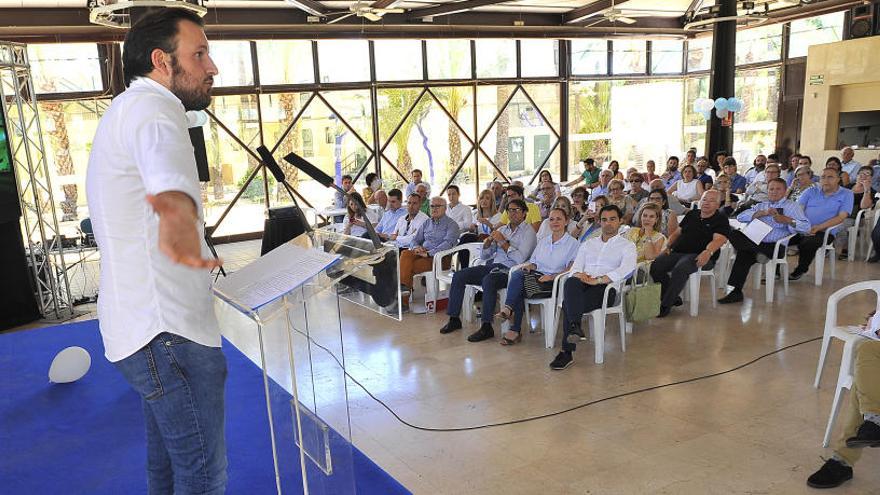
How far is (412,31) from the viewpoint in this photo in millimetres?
9555

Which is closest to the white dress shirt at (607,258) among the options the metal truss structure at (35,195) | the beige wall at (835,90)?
the metal truss structure at (35,195)

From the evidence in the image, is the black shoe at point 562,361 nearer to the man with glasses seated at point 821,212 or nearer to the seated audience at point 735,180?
the man with glasses seated at point 821,212

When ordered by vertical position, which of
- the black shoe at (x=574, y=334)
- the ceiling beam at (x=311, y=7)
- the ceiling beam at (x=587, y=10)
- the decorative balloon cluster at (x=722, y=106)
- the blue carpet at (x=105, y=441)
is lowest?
the blue carpet at (x=105, y=441)

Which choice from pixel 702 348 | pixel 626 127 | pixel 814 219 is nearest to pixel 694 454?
pixel 702 348

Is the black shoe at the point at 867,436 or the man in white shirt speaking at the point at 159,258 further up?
the man in white shirt speaking at the point at 159,258

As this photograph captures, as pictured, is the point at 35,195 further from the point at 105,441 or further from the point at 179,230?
the point at 179,230

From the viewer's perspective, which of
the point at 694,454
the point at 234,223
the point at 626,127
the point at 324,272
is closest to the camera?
the point at 324,272

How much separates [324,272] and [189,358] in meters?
0.47

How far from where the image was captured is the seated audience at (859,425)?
8.25ft

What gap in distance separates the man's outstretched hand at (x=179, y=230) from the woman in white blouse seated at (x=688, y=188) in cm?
790

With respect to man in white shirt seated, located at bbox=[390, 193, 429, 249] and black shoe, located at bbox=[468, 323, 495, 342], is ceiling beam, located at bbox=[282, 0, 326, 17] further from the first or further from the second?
black shoe, located at bbox=[468, 323, 495, 342]

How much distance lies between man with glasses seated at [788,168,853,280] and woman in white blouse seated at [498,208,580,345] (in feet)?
8.75

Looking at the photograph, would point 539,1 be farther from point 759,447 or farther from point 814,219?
point 759,447

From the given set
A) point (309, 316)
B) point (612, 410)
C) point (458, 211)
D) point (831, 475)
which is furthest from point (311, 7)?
point (831, 475)
